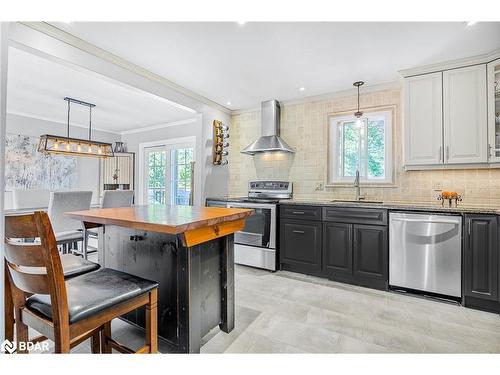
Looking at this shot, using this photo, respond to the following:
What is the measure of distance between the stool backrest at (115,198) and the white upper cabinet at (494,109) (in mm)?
4536

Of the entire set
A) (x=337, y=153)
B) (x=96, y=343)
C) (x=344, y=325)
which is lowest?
(x=344, y=325)

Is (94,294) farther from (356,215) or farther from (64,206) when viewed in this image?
(356,215)

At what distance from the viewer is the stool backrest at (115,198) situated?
358cm

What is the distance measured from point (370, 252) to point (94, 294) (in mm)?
2699

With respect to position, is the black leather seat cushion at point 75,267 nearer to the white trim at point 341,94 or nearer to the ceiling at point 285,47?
the ceiling at point 285,47

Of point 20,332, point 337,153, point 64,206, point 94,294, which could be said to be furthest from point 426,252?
point 64,206

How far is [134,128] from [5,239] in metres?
5.50

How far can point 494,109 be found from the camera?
2586mm

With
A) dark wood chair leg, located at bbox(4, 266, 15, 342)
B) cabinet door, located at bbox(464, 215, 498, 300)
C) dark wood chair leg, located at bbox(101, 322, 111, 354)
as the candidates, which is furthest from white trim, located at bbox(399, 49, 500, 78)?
dark wood chair leg, located at bbox(4, 266, 15, 342)

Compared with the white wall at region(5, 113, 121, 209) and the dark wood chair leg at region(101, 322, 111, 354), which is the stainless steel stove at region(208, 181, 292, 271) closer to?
the dark wood chair leg at region(101, 322, 111, 354)

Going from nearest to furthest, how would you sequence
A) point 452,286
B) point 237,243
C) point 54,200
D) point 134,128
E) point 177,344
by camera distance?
point 177,344
point 452,286
point 54,200
point 237,243
point 134,128

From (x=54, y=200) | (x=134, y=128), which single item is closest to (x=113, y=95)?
(x=54, y=200)
